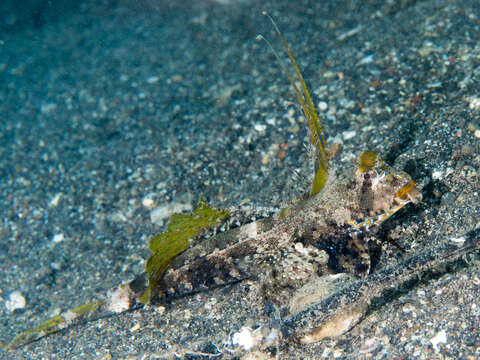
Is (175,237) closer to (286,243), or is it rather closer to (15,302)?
(286,243)

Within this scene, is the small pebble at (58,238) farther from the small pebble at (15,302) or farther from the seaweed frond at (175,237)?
the seaweed frond at (175,237)

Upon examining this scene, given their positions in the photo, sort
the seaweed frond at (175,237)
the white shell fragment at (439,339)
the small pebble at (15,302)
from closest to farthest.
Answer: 1. the white shell fragment at (439,339)
2. the seaweed frond at (175,237)
3. the small pebble at (15,302)

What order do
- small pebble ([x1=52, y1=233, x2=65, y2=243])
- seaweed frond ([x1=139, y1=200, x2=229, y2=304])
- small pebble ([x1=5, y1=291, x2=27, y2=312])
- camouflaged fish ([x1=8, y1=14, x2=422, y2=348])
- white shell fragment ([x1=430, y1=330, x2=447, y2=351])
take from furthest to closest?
small pebble ([x1=52, y1=233, x2=65, y2=243]) < small pebble ([x1=5, y1=291, x2=27, y2=312]) < seaweed frond ([x1=139, y1=200, x2=229, y2=304]) < camouflaged fish ([x1=8, y1=14, x2=422, y2=348]) < white shell fragment ([x1=430, y1=330, x2=447, y2=351])

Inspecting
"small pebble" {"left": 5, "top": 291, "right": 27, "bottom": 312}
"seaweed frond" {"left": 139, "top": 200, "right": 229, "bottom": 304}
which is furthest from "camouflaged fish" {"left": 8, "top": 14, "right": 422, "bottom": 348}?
"small pebble" {"left": 5, "top": 291, "right": 27, "bottom": 312}

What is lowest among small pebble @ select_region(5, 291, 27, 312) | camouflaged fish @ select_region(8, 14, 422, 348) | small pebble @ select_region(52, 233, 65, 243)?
small pebble @ select_region(5, 291, 27, 312)

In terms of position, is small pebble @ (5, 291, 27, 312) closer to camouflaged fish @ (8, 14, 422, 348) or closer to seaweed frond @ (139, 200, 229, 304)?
camouflaged fish @ (8, 14, 422, 348)

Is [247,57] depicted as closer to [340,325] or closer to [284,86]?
[284,86]

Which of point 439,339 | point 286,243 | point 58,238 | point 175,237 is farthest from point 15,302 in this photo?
point 439,339

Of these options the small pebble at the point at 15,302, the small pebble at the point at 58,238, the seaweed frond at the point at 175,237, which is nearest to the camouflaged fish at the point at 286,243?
the seaweed frond at the point at 175,237

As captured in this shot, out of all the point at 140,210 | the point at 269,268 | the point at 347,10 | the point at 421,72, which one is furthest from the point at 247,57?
the point at 269,268
